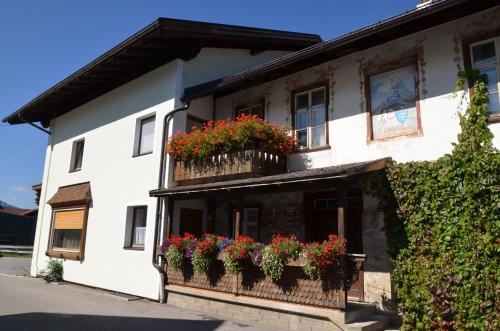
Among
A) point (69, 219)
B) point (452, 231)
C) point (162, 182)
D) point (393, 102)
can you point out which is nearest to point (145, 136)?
point (162, 182)

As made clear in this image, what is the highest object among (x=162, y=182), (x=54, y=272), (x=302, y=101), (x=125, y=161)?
(x=302, y=101)

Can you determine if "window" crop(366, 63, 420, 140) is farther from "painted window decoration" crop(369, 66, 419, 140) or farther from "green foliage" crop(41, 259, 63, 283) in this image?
"green foliage" crop(41, 259, 63, 283)

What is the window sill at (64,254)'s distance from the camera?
13000 mm

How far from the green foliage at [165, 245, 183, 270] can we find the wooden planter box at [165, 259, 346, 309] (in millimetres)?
139

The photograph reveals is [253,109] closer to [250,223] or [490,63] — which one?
[250,223]

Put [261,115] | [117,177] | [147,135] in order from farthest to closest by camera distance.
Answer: [117,177] → [147,135] → [261,115]

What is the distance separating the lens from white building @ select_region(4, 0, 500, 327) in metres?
7.41

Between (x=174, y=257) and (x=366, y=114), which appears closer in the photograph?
(x=366, y=114)

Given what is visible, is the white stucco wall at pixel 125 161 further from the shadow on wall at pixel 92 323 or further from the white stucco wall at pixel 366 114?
the white stucco wall at pixel 366 114

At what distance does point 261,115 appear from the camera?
10727 mm

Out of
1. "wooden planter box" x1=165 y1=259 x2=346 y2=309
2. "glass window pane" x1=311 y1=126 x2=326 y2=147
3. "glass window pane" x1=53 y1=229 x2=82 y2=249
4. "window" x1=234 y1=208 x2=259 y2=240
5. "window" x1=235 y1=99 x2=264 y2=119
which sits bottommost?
"wooden planter box" x1=165 y1=259 x2=346 y2=309

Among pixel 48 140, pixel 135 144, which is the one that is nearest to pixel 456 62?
pixel 135 144

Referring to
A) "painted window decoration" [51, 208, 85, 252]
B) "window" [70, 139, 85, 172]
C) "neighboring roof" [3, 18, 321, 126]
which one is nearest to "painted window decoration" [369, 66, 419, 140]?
"neighboring roof" [3, 18, 321, 126]

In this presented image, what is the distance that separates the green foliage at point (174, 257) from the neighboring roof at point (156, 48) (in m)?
5.10
